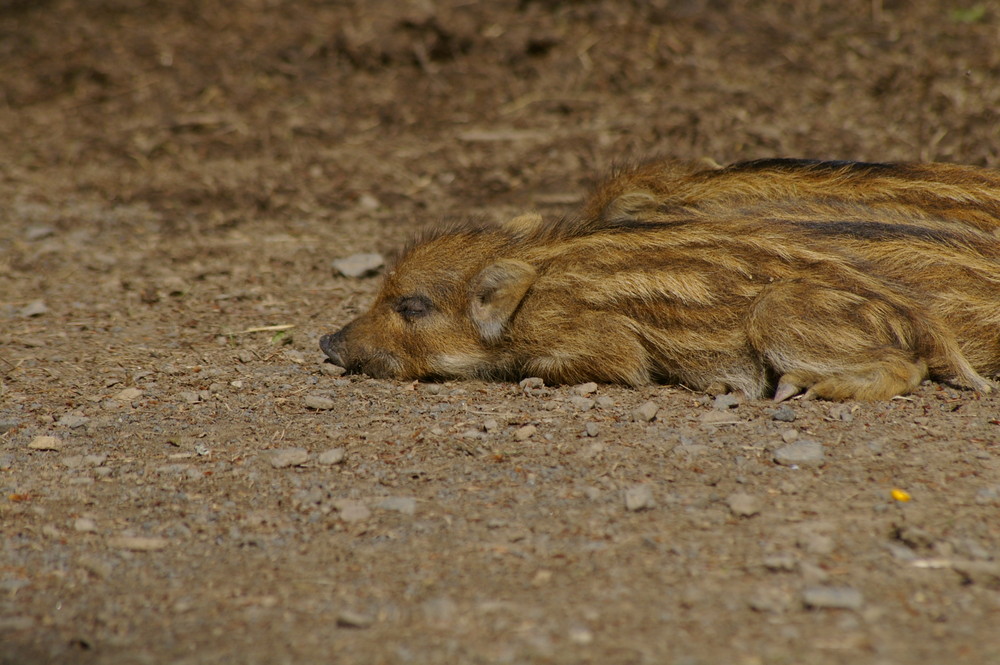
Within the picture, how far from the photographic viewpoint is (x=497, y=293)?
14.5ft

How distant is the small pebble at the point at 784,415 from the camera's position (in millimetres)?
3672

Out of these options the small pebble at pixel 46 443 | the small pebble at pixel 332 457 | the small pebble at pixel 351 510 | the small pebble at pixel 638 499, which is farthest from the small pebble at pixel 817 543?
the small pebble at pixel 46 443

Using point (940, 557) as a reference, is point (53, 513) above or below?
below

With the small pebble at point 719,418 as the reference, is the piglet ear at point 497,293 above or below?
above

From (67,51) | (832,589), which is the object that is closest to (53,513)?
(832,589)

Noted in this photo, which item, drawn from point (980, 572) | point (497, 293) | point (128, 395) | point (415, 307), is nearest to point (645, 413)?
point (497, 293)

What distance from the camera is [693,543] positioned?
2.80 m

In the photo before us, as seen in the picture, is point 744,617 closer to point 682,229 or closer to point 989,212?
point 682,229

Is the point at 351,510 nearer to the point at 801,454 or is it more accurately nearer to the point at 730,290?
the point at 801,454

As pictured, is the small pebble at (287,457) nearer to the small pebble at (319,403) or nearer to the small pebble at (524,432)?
the small pebble at (319,403)

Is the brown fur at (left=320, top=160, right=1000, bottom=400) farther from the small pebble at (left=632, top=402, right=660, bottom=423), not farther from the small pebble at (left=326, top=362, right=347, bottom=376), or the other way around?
the small pebble at (left=632, top=402, right=660, bottom=423)

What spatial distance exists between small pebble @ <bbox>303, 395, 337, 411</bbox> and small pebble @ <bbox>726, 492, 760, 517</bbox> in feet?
5.22

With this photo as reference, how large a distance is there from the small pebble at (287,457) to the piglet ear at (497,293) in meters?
1.19

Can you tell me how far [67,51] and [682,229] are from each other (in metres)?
6.33
